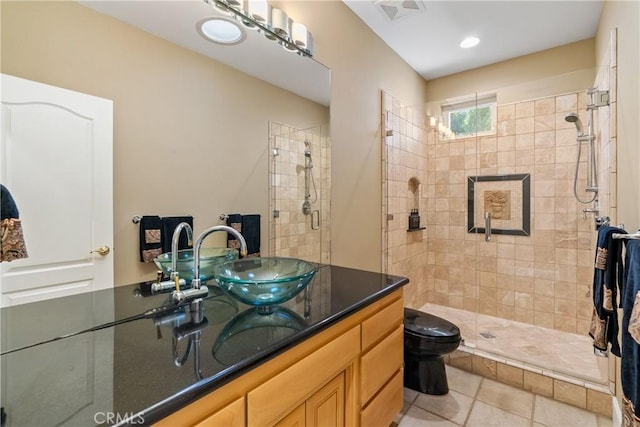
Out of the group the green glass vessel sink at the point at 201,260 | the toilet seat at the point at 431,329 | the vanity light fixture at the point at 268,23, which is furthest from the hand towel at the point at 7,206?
the toilet seat at the point at 431,329

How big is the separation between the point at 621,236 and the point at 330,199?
1.47 metres

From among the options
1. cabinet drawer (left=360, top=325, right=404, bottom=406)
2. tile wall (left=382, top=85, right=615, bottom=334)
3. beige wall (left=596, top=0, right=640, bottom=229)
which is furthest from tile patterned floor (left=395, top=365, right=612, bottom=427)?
beige wall (left=596, top=0, right=640, bottom=229)

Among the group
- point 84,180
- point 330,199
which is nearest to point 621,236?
point 330,199

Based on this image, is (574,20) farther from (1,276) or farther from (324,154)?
(1,276)

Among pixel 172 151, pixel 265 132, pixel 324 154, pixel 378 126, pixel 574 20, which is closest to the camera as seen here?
pixel 172 151

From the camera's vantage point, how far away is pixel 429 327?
6.41ft

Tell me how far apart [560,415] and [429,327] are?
871 millimetres

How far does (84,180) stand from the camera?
1024 mm

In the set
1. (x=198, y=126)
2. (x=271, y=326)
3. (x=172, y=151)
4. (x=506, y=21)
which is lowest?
(x=271, y=326)

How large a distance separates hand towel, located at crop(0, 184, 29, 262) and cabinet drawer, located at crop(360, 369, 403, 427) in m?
1.38

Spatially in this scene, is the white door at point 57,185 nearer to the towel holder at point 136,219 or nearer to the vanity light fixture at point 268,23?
the towel holder at point 136,219

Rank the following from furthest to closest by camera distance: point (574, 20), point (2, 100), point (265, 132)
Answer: point (574, 20) → point (265, 132) → point (2, 100)

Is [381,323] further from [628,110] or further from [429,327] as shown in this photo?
[628,110]

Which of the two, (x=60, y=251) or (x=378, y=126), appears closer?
(x=60, y=251)
